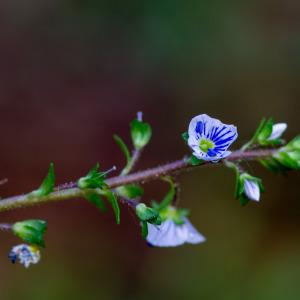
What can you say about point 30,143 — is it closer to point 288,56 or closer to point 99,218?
point 99,218

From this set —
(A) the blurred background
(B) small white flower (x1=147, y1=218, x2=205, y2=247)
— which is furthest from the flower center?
(A) the blurred background

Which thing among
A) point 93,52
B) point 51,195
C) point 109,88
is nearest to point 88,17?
point 93,52

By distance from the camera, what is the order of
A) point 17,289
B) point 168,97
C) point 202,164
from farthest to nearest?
point 168,97 < point 17,289 < point 202,164

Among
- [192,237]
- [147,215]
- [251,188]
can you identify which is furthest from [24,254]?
[251,188]

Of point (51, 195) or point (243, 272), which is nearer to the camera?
point (51, 195)

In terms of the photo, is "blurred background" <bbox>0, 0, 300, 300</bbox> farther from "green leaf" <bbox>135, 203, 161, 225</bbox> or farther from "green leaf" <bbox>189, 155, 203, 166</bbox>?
"green leaf" <bbox>189, 155, 203, 166</bbox>

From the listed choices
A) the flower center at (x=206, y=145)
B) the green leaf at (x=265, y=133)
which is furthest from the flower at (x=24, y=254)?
the green leaf at (x=265, y=133)
